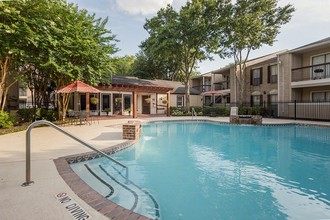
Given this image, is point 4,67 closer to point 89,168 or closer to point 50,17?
point 50,17

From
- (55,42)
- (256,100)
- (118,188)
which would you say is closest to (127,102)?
(55,42)

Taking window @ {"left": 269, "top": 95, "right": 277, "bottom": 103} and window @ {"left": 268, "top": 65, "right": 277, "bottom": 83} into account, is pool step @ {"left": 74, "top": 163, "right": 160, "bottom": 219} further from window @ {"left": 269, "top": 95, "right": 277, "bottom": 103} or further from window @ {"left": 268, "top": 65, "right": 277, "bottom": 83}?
window @ {"left": 268, "top": 65, "right": 277, "bottom": 83}

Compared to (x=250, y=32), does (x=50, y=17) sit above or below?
below

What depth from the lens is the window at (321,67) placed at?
16.6 metres

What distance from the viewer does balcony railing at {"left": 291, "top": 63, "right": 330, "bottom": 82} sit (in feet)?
54.6

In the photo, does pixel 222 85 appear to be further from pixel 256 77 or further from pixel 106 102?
pixel 106 102

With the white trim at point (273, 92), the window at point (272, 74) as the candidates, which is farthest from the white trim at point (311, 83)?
the window at point (272, 74)

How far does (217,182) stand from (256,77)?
21.6 metres

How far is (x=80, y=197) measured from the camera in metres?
2.97

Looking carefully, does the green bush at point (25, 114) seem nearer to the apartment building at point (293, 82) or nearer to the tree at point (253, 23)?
the tree at point (253, 23)

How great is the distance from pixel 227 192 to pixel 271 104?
63.4ft

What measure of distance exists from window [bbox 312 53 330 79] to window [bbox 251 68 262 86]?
17.5ft

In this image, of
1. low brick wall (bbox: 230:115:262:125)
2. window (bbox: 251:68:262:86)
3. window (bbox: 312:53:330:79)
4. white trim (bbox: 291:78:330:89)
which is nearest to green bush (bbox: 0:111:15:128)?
low brick wall (bbox: 230:115:262:125)

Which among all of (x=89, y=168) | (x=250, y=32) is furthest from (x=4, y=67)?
(x=250, y=32)
